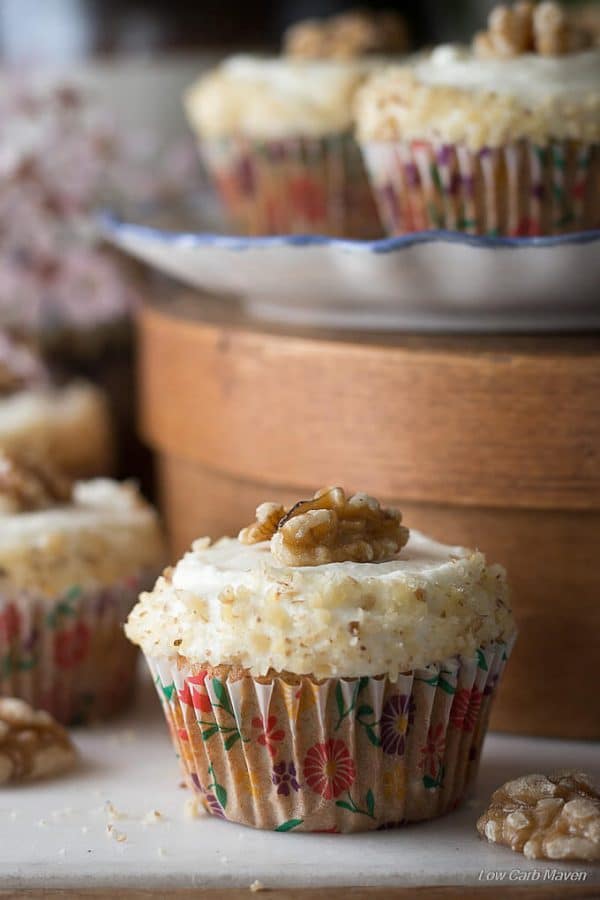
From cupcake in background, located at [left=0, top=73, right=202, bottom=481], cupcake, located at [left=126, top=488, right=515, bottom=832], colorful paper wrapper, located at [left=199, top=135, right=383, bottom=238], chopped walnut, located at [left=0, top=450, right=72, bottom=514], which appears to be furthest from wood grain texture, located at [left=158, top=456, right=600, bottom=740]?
cupcake in background, located at [left=0, top=73, right=202, bottom=481]

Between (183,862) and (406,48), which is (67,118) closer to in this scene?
(406,48)

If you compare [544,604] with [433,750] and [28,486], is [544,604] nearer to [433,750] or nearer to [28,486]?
[433,750]

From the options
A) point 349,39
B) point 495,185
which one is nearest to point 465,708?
point 495,185

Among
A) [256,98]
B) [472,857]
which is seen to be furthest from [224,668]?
[256,98]

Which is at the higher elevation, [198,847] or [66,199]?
[66,199]

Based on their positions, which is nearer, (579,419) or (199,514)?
(579,419)

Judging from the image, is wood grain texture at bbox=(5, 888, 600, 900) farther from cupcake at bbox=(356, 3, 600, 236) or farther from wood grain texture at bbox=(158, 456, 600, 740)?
cupcake at bbox=(356, 3, 600, 236)
